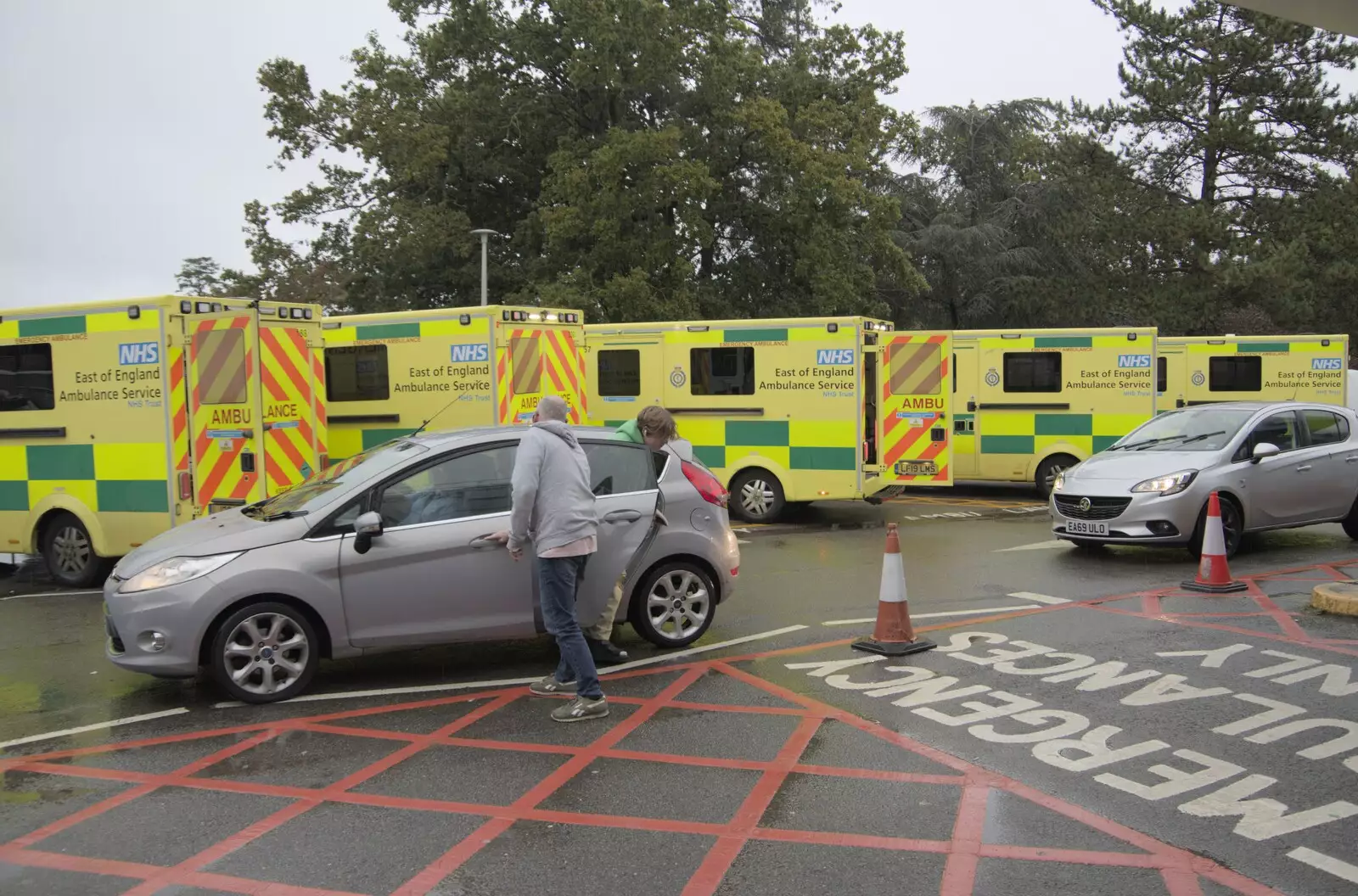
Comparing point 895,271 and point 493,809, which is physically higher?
point 895,271

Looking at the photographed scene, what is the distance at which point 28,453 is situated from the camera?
1025cm

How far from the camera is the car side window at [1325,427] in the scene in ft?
36.3

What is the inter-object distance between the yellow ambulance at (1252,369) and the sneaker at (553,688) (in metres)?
14.6

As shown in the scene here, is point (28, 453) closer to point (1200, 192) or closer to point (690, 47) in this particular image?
point (690, 47)

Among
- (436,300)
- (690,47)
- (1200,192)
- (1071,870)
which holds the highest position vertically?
(690,47)

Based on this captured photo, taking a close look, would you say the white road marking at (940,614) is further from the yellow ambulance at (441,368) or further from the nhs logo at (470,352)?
the nhs logo at (470,352)

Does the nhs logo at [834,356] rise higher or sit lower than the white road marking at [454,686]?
higher

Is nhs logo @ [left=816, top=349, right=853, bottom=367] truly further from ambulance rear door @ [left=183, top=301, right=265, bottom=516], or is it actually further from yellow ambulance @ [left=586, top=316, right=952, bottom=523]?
ambulance rear door @ [left=183, top=301, right=265, bottom=516]

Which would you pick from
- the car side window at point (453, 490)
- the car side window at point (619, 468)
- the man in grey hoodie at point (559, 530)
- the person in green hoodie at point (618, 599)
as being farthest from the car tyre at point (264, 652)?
the car side window at point (619, 468)

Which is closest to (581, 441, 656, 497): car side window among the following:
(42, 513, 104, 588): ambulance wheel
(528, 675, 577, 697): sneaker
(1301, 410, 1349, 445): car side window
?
(528, 675, 577, 697): sneaker

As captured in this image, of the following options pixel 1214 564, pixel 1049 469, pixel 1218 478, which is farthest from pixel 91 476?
pixel 1049 469

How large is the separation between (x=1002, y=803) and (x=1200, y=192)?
35.1 m

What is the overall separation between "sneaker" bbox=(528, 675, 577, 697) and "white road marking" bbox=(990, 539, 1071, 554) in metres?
6.22

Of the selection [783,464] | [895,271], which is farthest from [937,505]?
[895,271]
